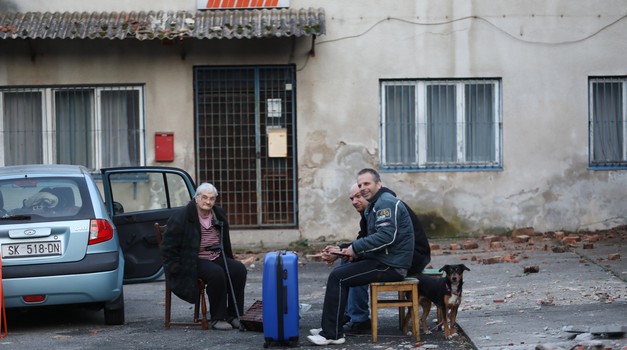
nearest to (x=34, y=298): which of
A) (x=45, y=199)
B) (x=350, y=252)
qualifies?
(x=45, y=199)

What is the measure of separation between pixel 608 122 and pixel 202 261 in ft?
30.2

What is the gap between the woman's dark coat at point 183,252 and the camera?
9789 millimetres

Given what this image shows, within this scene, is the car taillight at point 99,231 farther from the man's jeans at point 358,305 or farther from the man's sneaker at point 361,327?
the man's sneaker at point 361,327

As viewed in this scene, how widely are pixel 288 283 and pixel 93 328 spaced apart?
96.8 inches

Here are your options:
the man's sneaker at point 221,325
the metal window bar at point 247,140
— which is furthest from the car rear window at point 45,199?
the metal window bar at point 247,140

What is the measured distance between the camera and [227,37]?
15.5 meters

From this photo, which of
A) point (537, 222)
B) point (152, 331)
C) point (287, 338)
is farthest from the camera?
point (537, 222)

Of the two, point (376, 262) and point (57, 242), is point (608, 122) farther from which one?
point (57, 242)

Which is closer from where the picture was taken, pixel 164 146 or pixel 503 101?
pixel 164 146

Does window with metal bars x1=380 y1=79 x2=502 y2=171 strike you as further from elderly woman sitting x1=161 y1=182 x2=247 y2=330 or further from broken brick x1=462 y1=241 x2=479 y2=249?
elderly woman sitting x1=161 y1=182 x2=247 y2=330

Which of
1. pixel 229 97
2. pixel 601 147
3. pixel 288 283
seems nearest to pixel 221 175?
pixel 229 97

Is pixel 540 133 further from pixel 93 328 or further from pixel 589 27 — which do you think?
pixel 93 328

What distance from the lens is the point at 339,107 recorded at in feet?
53.8

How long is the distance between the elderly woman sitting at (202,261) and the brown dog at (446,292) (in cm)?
198
